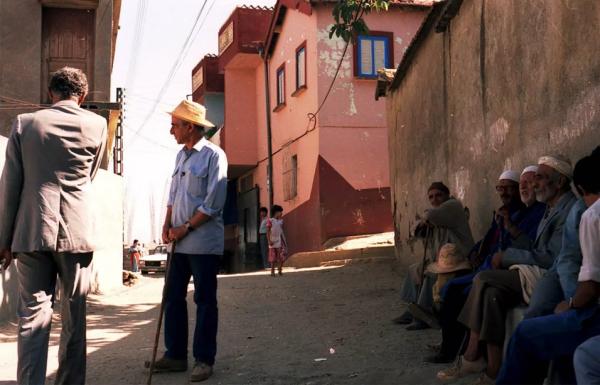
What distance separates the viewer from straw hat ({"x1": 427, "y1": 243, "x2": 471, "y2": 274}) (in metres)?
5.61

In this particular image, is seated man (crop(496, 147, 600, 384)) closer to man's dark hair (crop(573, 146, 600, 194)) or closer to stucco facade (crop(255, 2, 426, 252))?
man's dark hair (crop(573, 146, 600, 194))

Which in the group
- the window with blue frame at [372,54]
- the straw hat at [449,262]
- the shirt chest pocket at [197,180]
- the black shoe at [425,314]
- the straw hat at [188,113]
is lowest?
the black shoe at [425,314]

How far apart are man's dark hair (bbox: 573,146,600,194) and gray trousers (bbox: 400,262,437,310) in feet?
8.52

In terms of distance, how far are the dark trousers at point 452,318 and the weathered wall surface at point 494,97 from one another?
4.29ft

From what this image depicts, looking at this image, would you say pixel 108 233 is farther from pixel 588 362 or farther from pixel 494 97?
pixel 588 362

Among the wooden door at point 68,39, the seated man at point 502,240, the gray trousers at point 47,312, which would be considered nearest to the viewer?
the gray trousers at point 47,312

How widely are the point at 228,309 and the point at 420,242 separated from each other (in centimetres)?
289

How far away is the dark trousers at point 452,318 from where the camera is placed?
500 centimetres

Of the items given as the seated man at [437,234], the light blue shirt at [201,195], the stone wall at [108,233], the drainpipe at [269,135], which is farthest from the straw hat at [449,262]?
the drainpipe at [269,135]

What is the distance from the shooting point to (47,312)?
13.2 ft

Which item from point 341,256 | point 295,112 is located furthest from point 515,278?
point 295,112

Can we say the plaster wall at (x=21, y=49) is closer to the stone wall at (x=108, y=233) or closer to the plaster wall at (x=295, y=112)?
the stone wall at (x=108, y=233)

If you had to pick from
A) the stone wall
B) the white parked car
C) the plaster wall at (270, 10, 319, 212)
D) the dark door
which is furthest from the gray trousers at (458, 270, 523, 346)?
the white parked car

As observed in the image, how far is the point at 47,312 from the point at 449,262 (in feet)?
10.1
